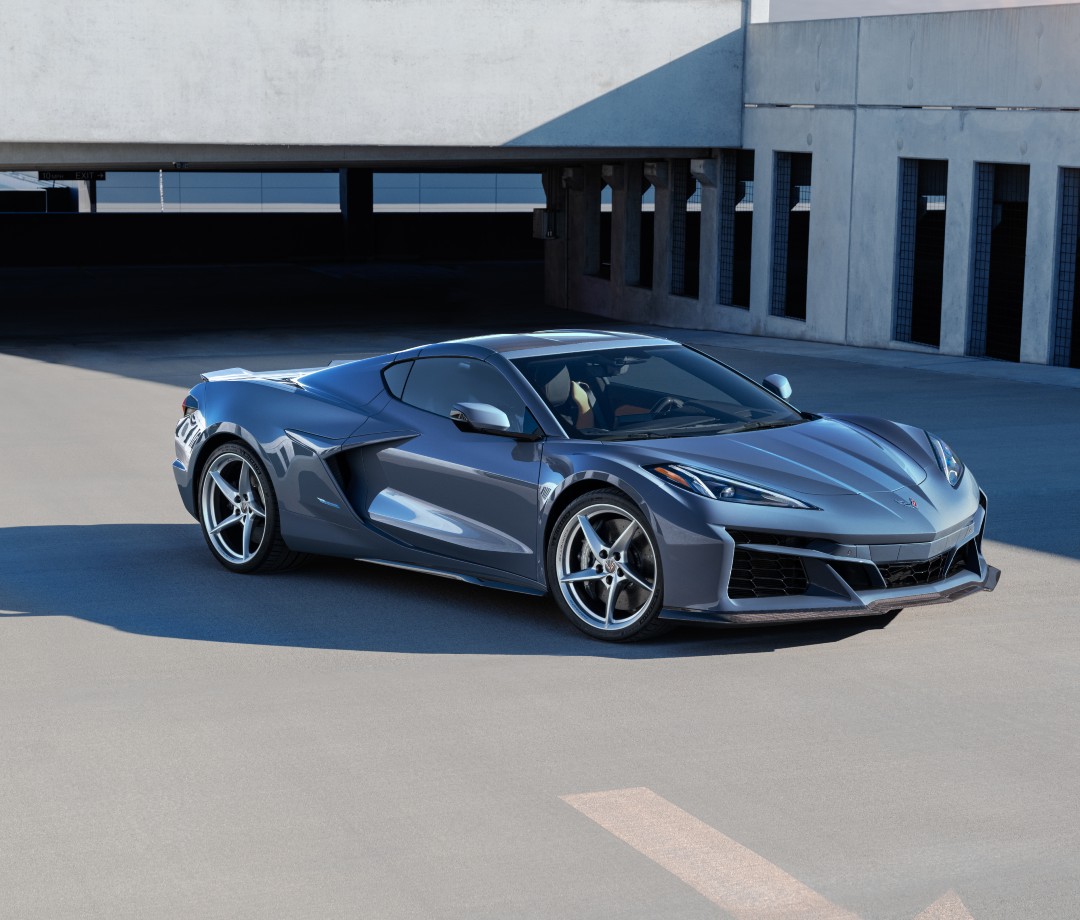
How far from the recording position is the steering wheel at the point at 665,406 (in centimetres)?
807

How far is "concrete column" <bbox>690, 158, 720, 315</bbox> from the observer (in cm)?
2695

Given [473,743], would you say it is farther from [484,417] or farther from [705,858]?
[484,417]

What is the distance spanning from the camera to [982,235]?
827 inches

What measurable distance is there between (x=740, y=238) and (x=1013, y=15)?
22.3ft

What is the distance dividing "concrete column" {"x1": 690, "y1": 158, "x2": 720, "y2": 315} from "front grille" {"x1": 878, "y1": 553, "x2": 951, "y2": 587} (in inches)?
781

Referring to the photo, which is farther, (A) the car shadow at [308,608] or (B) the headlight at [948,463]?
(B) the headlight at [948,463]

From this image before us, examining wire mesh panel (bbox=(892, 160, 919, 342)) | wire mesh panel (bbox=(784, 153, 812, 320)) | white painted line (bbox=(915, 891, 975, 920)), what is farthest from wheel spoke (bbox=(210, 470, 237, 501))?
wire mesh panel (bbox=(784, 153, 812, 320))

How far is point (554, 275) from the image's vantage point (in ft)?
108

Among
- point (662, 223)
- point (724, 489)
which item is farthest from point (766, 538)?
point (662, 223)

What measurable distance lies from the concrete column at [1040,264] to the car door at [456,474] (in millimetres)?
12966

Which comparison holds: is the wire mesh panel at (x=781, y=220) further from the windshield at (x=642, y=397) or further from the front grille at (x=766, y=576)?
the front grille at (x=766, y=576)

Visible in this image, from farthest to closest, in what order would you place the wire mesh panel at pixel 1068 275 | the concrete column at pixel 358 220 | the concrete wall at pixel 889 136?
1. the concrete column at pixel 358 220
2. the concrete wall at pixel 889 136
3. the wire mesh panel at pixel 1068 275

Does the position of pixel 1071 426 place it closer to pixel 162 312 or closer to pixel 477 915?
pixel 477 915

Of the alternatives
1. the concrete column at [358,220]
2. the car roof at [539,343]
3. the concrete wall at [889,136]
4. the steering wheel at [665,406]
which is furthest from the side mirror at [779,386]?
the concrete column at [358,220]
